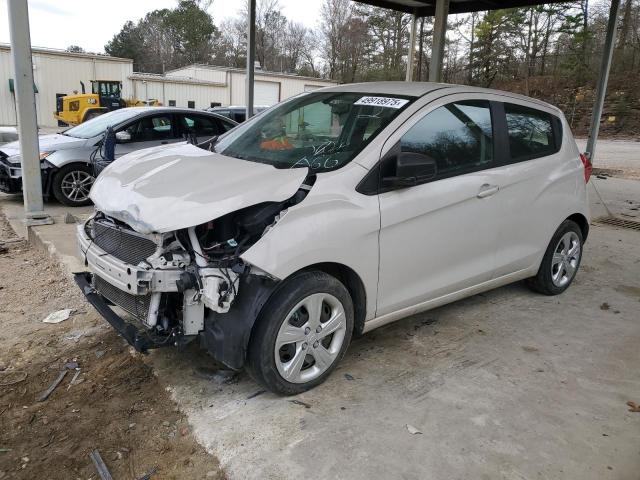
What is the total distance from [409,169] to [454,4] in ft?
28.3

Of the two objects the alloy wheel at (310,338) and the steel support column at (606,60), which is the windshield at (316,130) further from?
the steel support column at (606,60)

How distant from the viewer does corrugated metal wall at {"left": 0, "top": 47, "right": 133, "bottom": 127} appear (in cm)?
2859

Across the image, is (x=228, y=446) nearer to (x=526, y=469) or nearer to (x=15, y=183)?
(x=526, y=469)

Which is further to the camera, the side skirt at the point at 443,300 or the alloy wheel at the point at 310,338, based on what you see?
the side skirt at the point at 443,300

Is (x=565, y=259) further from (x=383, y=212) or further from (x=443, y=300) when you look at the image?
Answer: (x=383, y=212)

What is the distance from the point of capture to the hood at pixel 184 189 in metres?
2.77

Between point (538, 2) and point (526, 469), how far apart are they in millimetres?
9362

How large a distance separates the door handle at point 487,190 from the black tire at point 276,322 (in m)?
1.38

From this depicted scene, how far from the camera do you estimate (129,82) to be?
3266 cm

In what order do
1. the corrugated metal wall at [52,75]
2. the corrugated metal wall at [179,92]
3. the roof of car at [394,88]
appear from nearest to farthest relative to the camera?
the roof of car at [394,88] → the corrugated metal wall at [52,75] → the corrugated metal wall at [179,92]

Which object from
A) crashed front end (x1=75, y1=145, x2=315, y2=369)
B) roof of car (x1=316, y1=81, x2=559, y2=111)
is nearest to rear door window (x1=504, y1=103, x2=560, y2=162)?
roof of car (x1=316, y1=81, x2=559, y2=111)

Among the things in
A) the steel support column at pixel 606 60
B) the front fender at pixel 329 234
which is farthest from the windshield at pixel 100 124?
the steel support column at pixel 606 60

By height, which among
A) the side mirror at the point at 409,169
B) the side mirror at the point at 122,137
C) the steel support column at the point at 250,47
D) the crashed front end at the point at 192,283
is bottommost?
the crashed front end at the point at 192,283

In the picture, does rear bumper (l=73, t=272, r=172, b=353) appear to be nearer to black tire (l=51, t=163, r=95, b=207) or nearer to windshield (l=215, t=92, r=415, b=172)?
windshield (l=215, t=92, r=415, b=172)
